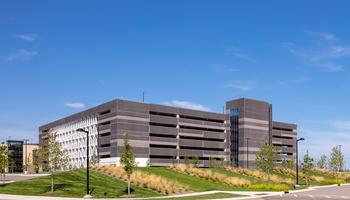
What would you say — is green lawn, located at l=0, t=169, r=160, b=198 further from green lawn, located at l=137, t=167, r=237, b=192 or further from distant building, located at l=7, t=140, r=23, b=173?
distant building, located at l=7, t=140, r=23, b=173

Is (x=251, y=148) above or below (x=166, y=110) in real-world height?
below

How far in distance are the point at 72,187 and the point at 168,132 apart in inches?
2942

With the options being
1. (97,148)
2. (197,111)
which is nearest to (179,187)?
(97,148)

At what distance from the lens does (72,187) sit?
41.2 m

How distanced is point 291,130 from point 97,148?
75691 mm

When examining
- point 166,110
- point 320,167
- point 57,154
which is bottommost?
point 320,167

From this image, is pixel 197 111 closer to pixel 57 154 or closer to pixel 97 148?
pixel 97 148

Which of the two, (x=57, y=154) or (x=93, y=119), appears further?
(x=93, y=119)

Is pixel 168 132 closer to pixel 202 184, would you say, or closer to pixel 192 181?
pixel 192 181

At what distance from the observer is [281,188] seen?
4931 centimetres

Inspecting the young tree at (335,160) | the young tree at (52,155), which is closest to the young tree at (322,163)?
the young tree at (335,160)

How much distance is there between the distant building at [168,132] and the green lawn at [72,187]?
56.7 m

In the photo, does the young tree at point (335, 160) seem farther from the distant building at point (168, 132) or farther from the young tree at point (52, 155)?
the young tree at point (52, 155)

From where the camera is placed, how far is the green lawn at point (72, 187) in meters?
37.9
